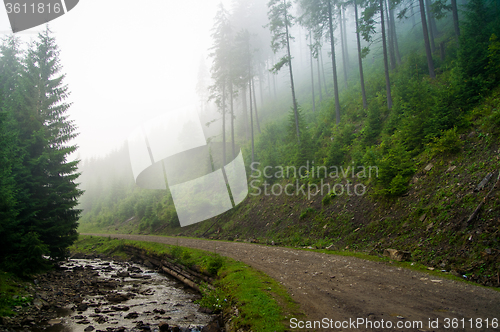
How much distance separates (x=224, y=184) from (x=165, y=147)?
112 ft

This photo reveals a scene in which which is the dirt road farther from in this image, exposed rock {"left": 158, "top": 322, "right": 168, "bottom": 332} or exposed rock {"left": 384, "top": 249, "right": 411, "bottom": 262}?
exposed rock {"left": 158, "top": 322, "right": 168, "bottom": 332}

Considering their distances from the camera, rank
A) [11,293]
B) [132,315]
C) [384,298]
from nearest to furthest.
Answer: [384,298], [132,315], [11,293]

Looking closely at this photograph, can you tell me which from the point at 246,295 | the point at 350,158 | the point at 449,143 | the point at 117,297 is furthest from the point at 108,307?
the point at 350,158

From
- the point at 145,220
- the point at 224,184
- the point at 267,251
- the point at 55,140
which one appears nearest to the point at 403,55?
the point at 224,184

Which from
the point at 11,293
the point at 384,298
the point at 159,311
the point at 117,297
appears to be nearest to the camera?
the point at 384,298

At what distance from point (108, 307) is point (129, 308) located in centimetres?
89

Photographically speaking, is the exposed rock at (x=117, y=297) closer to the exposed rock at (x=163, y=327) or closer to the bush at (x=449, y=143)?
the exposed rock at (x=163, y=327)

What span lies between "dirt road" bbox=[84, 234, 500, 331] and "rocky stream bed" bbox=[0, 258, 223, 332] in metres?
3.21

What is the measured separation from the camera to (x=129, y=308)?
8.95 metres

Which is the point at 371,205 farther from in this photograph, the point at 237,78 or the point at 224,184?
the point at 237,78

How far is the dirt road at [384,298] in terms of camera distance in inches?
187

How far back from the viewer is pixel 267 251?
13766mm

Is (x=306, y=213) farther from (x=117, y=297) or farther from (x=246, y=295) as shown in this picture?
(x=117, y=297)

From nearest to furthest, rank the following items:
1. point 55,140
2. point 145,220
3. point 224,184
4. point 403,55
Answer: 1. point 55,140
2. point 403,55
3. point 224,184
4. point 145,220
